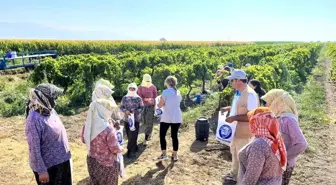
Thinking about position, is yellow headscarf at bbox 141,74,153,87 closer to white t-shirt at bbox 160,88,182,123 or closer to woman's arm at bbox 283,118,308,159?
white t-shirt at bbox 160,88,182,123

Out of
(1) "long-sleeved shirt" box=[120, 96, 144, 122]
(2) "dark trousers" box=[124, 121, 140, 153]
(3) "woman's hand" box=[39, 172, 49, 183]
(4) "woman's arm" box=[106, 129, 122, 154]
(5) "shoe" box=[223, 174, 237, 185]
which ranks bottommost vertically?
(5) "shoe" box=[223, 174, 237, 185]

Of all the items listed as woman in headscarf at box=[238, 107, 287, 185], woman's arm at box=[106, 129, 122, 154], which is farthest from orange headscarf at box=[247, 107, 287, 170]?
woman's arm at box=[106, 129, 122, 154]

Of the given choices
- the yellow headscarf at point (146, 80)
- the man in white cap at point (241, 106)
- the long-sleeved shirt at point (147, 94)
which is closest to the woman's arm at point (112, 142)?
the man in white cap at point (241, 106)

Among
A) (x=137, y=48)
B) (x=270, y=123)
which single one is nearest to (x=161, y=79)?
(x=270, y=123)

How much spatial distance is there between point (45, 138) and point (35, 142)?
4.8 inches

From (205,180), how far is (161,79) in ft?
20.2

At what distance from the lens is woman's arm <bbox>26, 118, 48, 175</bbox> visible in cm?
304

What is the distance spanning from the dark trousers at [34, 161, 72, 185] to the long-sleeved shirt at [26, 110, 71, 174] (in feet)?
0.19

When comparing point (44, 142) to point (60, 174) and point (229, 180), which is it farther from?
point (229, 180)

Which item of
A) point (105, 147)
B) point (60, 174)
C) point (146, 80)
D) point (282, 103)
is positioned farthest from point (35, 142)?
point (146, 80)

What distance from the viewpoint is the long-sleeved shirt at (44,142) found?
10.00 ft

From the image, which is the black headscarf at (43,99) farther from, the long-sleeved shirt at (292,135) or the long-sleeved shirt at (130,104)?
the long-sleeved shirt at (130,104)

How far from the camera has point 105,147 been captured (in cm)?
332

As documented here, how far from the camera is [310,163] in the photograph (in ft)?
20.0
